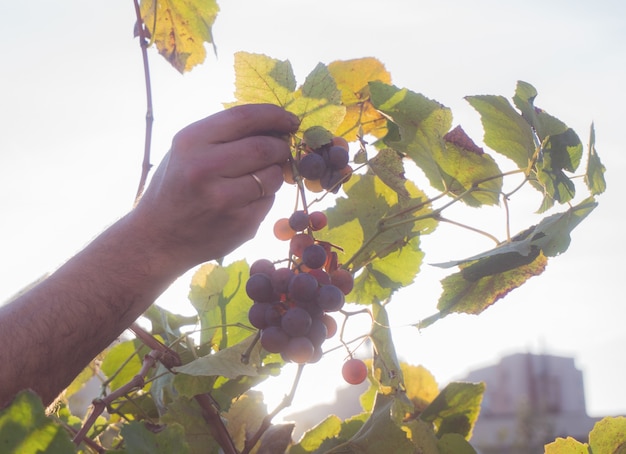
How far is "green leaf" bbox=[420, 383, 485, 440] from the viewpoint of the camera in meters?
1.29

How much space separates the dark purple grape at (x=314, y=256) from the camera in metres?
Answer: 0.98

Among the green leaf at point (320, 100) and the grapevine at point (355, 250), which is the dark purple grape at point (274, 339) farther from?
the green leaf at point (320, 100)

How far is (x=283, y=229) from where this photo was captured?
42.0 inches

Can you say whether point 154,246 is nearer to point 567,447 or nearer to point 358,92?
point 358,92

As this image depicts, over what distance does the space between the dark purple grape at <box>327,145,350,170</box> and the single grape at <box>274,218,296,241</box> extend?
131mm

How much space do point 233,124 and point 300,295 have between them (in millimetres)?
238


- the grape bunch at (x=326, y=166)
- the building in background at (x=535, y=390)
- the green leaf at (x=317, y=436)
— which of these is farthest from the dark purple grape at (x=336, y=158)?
the building in background at (x=535, y=390)

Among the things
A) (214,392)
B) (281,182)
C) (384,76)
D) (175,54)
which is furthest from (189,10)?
(214,392)

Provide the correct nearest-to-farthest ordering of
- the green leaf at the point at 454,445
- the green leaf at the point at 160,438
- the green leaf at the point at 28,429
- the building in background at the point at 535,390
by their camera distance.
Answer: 1. the green leaf at the point at 28,429
2. the green leaf at the point at 160,438
3. the green leaf at the point at 454,445
4. the building in background at the point at 535,390

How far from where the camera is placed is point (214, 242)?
0.96 meters

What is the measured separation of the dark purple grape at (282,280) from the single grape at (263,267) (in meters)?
0.02

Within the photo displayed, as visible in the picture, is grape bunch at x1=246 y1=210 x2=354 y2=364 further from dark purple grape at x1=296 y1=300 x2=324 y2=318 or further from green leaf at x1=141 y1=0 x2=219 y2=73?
green leaf at x1=141 y1=0 x2=219 y2=73

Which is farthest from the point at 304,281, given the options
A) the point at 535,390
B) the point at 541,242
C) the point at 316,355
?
the point at 535,390

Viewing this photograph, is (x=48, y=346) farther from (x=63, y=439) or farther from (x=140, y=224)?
(x=63, y=439)
